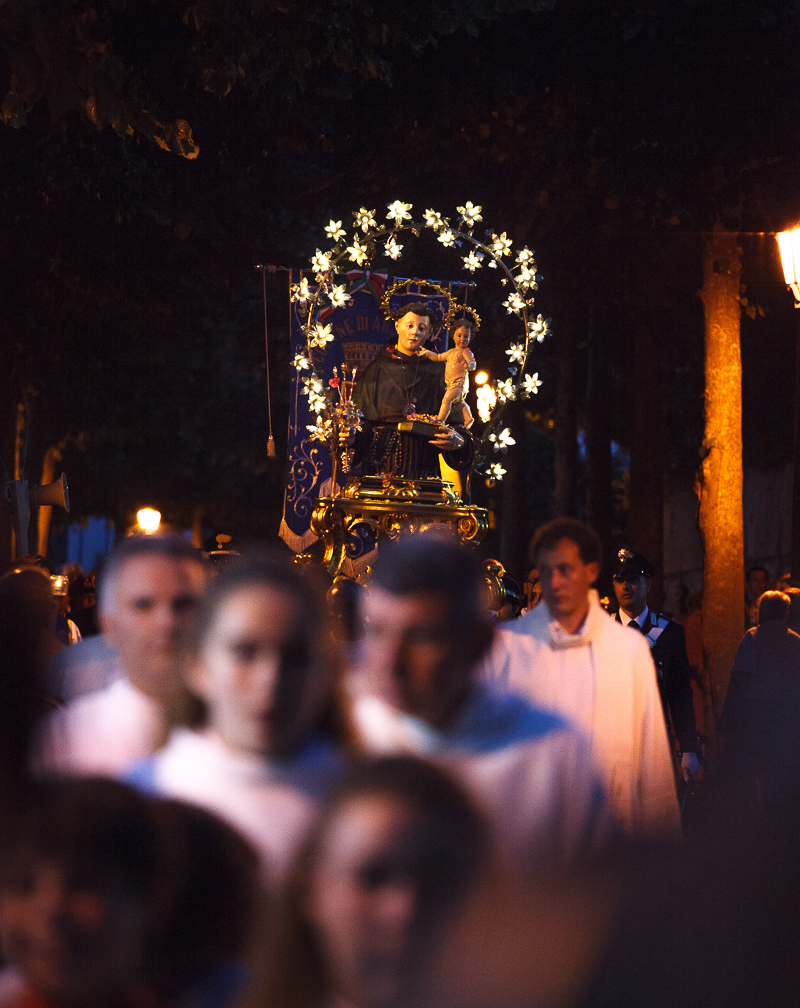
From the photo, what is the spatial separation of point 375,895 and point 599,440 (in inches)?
634

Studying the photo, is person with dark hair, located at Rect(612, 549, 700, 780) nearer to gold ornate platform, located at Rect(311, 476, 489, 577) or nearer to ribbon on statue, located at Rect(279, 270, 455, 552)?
gold ornate platform, located at Rect(311, 476, 489, 577)

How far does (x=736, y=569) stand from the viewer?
13867 millimetres

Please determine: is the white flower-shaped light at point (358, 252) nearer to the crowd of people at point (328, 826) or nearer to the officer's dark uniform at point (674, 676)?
the officer's dark uniform at point (674, 676)

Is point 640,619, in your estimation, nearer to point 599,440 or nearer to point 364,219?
point 364,219

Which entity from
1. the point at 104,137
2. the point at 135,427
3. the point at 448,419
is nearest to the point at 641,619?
the point at 448,419

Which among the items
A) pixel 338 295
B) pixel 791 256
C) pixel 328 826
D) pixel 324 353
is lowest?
pixel 328 826

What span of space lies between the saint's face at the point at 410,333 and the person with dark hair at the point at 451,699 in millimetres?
10596

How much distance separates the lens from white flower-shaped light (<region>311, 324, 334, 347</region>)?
44.7 feet

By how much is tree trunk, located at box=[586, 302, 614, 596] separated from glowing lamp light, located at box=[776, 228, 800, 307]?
7.31 m

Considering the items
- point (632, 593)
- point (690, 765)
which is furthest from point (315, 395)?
point (690, 765)

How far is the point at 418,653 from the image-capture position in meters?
2.58

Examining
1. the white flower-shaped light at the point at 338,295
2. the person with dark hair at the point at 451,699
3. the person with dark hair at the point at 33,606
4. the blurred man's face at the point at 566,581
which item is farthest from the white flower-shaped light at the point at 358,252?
the person with dark hair at the point at 451,699

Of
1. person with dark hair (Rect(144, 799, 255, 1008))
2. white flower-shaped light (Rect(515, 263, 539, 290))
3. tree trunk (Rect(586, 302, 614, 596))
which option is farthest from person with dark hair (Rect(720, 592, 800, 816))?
tree trunk (Rect(586, 302, 614, 596))

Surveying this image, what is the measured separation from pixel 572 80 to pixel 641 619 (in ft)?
26.8
